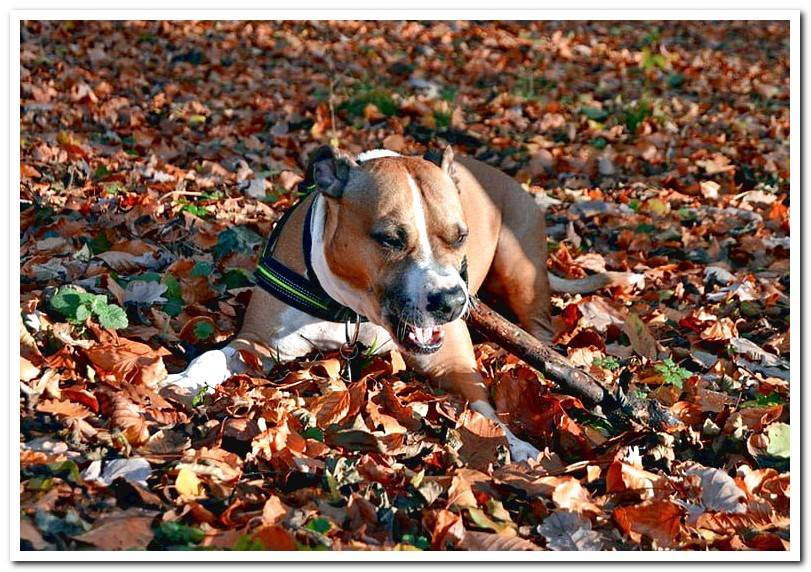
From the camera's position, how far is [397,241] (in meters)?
4.03

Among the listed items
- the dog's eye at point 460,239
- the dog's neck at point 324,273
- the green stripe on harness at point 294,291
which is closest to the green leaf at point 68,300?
the green stripe on harness at point 294,291

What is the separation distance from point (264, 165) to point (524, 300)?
122 inches

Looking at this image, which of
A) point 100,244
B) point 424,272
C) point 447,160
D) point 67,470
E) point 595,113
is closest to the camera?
point 67,470

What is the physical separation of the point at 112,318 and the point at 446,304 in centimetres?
151

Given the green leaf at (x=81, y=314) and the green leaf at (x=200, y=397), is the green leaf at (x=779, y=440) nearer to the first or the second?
the green leaf at (x=200, y=397)

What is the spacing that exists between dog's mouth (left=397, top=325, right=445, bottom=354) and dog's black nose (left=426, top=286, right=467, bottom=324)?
0.15m

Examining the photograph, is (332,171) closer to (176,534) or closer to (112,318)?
(112,318)

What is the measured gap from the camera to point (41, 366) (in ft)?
12.1

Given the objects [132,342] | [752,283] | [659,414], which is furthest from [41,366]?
[752,283]

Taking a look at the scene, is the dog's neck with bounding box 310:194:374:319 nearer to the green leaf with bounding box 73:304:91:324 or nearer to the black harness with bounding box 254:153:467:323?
the black harness with bounding box 254:153:467:323

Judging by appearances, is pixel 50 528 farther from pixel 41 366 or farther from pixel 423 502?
pixel 423 502

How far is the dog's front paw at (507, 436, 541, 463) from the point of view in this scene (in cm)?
374

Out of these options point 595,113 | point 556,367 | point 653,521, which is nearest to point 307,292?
point 556,367

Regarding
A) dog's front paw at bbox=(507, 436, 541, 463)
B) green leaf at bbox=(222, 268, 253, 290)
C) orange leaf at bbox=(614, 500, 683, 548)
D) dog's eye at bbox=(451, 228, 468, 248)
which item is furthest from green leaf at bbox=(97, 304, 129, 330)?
orange leaf at bbox=(614, 500, 683, 548)
